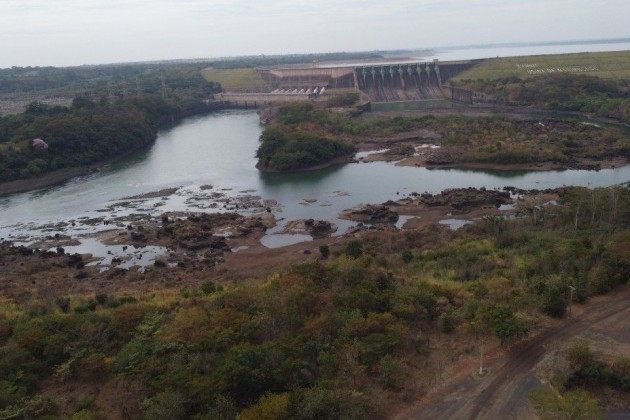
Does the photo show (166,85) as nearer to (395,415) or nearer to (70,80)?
(70,80)

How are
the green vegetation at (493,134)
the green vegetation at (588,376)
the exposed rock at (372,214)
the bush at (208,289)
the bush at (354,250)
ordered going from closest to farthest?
1. the green vegetation at (588,376)
2. the bush at (208,289)
3. the bush at (354,250)
4. the exposed rock at (372,214)
5. the green vegetation at (493,134)

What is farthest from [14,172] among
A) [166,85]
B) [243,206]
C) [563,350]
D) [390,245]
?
[166,85]

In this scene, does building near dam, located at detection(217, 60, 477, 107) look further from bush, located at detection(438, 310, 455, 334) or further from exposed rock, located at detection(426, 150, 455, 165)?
bush, located at detection(438, 310, 455, 334)

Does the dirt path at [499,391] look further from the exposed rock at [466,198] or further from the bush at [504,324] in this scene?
the exposed rock at [466,198]

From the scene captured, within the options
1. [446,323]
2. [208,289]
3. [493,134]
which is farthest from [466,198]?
[208,289]

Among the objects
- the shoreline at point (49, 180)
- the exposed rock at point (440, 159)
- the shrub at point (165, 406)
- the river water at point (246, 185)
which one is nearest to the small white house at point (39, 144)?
the shoreline at point (49, 180)

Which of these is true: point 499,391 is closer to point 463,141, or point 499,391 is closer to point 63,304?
point 63,304
